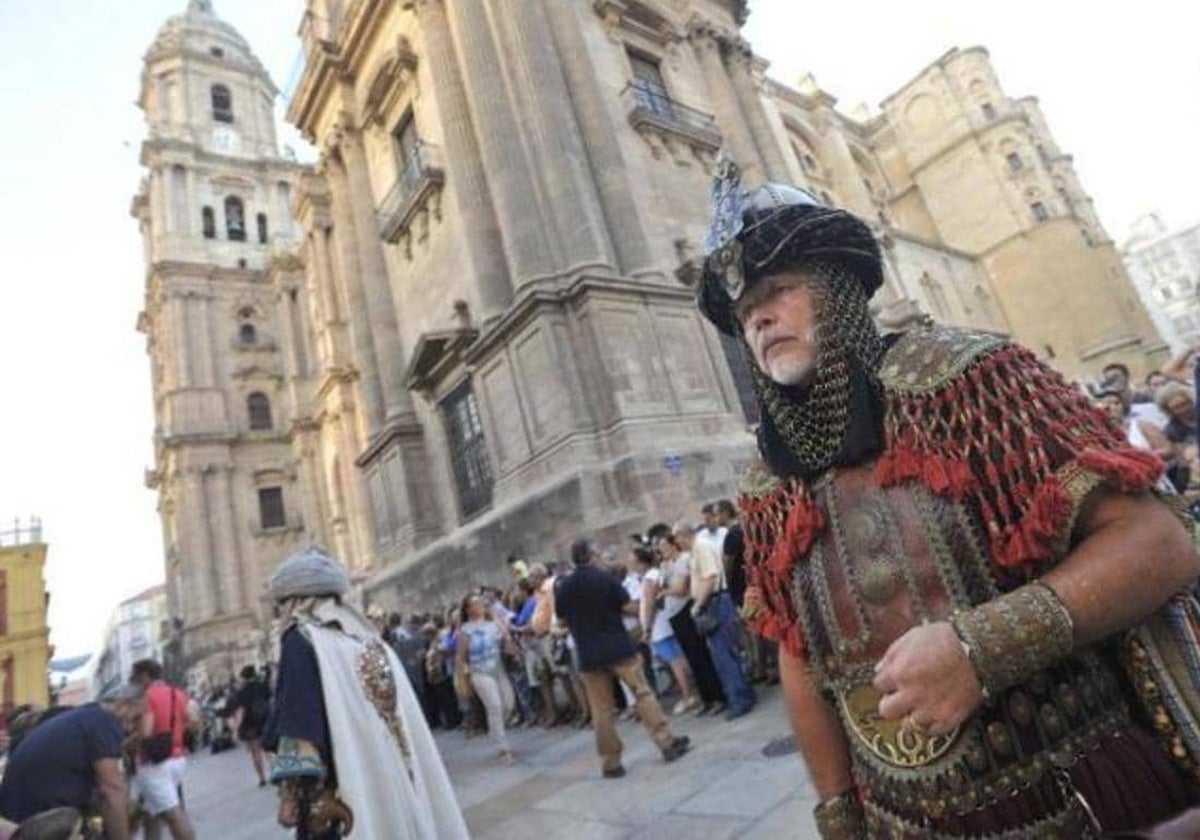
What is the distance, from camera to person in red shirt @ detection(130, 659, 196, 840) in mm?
6078

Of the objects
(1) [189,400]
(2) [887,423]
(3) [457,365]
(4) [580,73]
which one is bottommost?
(2) [887,423]

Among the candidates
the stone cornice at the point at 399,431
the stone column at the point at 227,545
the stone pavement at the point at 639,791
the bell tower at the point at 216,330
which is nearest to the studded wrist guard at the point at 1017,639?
the stone pavement at the point at 639,791

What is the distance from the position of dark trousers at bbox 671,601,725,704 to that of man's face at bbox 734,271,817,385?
5.83 m

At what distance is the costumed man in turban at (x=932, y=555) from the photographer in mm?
1113

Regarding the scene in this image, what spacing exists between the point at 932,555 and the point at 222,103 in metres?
55.4

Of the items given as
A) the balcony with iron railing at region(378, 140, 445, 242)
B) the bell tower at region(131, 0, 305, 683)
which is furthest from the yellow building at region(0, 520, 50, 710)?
the balcony with iron railing at region(378, 140, 445, 242)

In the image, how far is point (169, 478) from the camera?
38.5m

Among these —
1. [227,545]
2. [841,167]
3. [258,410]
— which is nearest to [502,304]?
[841,167]

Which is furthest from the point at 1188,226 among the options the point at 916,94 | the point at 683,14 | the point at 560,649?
the point at 560,649

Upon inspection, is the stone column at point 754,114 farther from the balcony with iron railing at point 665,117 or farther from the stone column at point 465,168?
the stone column at point 465,168

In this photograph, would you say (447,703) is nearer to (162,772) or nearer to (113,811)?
(162,772)

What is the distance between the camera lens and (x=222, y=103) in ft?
149

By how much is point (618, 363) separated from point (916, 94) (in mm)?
42733

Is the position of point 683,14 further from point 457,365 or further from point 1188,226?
point 1188,226
